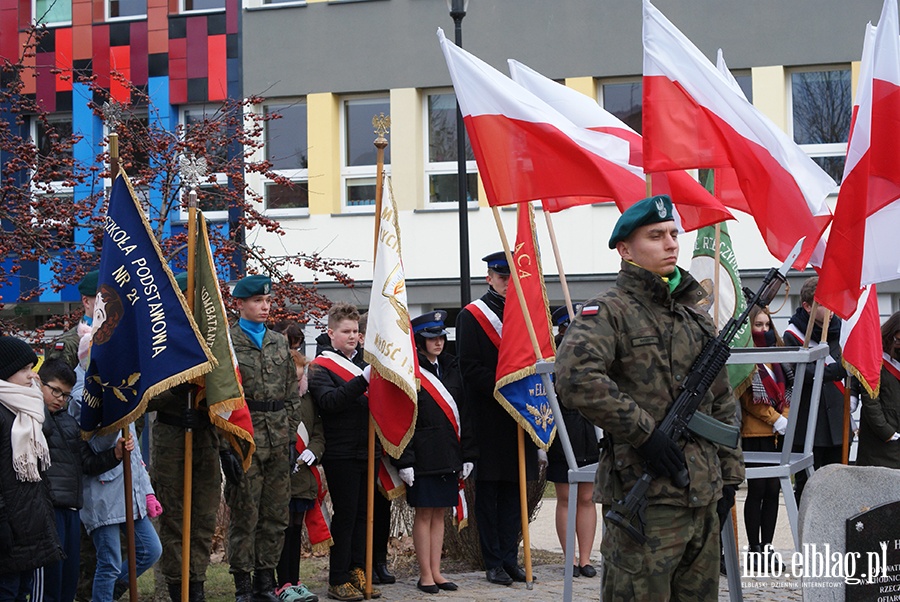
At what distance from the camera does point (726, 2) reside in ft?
61.6

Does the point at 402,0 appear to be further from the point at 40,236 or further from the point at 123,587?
the point at 123,587

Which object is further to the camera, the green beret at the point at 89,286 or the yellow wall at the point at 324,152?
the yellow wall at the point at 324,152

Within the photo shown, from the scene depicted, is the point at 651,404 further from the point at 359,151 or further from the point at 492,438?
the point at 359,151

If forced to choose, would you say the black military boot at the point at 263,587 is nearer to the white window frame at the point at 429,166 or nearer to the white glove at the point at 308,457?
the white glove at the point at 308,457

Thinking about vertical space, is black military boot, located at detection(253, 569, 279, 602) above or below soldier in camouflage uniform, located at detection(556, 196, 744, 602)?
below

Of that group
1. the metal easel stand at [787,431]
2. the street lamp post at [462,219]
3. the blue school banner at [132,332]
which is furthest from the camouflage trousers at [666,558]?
the street lamp post at [462,219]

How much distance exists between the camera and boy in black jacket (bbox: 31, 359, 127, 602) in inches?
261

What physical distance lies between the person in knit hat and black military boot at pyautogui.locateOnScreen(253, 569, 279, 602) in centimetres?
178

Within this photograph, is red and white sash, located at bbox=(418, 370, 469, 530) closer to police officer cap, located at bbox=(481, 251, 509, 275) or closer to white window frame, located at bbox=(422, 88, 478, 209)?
police officer cap, located at bbox=(481, 251, 509, 275)

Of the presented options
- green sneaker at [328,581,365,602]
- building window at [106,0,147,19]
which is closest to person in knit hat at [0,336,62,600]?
green sneaker at [328,581,365,602]

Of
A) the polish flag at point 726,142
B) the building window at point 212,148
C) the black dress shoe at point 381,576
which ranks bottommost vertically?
the black dress shoe at point 381,576

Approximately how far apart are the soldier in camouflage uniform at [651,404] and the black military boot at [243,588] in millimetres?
3294

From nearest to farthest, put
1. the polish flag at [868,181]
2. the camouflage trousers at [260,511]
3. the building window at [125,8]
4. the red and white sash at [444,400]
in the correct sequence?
the polish flag at [868,181], the camouflage trousers at [260,511], the red and white sash at [444,400], the building window at [125,8]

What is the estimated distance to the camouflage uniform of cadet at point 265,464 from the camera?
771cm
